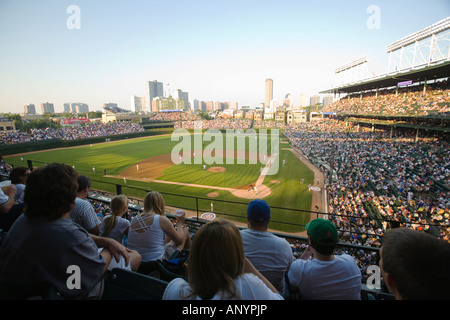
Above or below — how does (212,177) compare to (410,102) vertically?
below

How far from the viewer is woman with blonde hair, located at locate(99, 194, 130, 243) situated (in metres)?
3.48

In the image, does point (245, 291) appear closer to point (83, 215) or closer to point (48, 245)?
point (48, 245)

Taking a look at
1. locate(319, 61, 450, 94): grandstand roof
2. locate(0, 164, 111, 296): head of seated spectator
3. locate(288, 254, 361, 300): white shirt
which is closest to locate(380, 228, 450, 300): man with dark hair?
locate(288, 254, 361, 300): white shirt

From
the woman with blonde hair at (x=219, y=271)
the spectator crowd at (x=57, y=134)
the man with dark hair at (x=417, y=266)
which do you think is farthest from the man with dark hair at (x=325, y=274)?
the spectator crowd at (x=57, y=134)

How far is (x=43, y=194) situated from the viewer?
6.03ft

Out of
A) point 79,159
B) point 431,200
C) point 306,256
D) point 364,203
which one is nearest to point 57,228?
point 306,256

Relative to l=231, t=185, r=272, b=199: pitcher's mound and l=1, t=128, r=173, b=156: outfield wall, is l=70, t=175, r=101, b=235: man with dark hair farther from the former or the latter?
l=1, t=128, r=173, b=156: outfield wall

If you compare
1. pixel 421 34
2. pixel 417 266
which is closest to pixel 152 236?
pixel 417 266

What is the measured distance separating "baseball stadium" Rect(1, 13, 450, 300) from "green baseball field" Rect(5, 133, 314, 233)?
12 centimetres

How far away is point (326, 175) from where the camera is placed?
25.1 metres

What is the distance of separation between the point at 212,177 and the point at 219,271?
25.4 m

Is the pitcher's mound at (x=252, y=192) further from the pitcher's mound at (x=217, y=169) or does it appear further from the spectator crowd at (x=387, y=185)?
the pitcher's mound at (x=217, y=169)

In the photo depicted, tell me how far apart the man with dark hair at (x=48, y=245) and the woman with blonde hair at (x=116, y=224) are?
1.70 m
